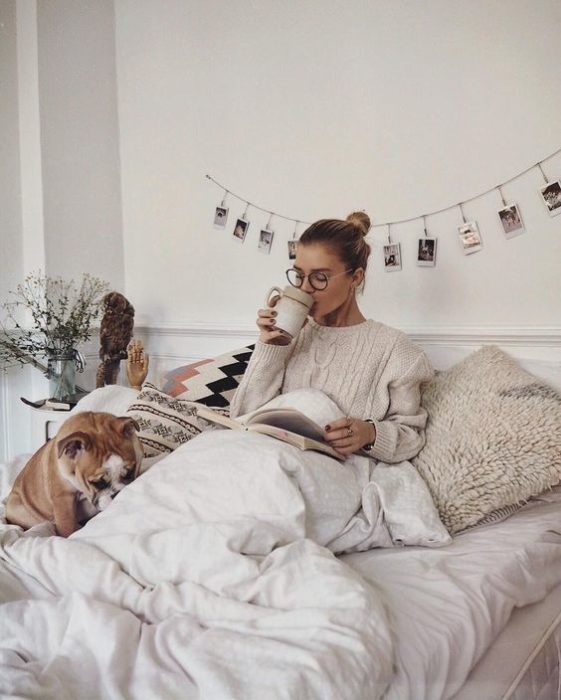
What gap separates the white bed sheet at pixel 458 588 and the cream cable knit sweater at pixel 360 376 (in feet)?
0.72

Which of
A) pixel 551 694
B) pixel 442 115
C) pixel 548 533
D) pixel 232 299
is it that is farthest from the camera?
pixel 232 299

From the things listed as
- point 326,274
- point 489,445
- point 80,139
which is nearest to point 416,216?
point 326,274

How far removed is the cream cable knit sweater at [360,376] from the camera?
3.72 feet

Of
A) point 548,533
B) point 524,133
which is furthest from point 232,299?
point 548,533

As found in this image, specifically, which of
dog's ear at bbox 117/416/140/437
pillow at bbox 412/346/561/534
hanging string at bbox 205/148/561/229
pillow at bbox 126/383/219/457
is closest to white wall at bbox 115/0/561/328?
hanging string at bbox 205/148/561/229

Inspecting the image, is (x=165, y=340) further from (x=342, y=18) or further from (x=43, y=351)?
(x=342, y=18)

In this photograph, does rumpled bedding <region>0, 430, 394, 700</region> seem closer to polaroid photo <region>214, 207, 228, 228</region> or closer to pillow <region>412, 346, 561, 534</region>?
pillow <region>412, 346, 561, 534</region>

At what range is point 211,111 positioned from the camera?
1.90m

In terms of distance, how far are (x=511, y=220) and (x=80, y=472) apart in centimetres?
106

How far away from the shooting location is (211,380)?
1.47 meters

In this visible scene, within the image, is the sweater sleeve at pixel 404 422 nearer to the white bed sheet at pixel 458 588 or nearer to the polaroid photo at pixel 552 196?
the white bed sheet at pixel 458 588

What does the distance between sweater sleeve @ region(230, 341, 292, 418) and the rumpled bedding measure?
0.97ft

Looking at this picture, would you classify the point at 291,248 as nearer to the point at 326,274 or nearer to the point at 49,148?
the point at 326,274

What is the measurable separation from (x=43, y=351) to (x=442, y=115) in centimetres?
135
